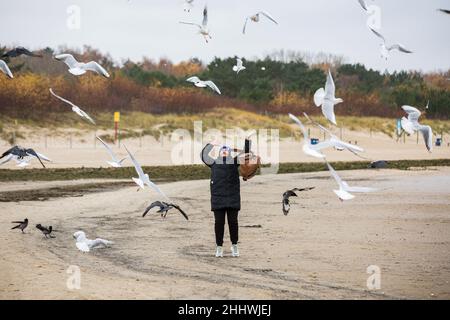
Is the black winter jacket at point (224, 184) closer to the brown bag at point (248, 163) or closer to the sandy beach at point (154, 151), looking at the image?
the brown bag at point (248, 163)

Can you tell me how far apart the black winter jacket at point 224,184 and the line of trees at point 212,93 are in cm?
3226

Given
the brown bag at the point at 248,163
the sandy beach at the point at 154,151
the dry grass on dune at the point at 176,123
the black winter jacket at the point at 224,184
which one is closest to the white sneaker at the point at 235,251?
the black winter jacket at the point at 224,184

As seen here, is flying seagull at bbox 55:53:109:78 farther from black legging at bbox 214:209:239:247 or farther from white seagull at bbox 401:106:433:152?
white seagull at bbox 401:106:433:152

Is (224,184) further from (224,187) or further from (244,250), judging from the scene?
(244,250)

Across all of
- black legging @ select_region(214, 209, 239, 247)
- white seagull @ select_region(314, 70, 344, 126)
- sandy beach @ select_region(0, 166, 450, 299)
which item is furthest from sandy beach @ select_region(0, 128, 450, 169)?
black legging @ select_region(214, 209, 239, 247)

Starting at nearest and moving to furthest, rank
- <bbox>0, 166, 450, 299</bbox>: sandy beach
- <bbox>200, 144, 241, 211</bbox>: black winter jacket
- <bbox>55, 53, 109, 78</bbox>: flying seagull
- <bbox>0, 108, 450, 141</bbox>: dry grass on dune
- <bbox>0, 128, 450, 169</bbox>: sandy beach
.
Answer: <bbox>0, 166, 450, 299</bbox>: sandy beach < <bbox>200, 144, 241, 211</bbox>: black winter jacket < <bbox>55, 53, 109, 78</bbox>: flying seagull < <bbox>0, 128, 450, 169</bbox>: sandy beach < <bbox>0, 108, 450, 141</bbox>: dry grass on dune

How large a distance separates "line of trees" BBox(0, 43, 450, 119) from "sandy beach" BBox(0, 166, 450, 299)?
25.6m

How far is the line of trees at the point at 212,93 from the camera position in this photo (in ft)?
165

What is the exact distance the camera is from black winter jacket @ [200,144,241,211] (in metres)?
12.5

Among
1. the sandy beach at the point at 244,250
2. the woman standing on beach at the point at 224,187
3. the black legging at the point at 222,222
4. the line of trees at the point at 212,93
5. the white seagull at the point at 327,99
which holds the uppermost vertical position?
the line of trees at the point at 212,93

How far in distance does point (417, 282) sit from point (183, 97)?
4770 centimetres

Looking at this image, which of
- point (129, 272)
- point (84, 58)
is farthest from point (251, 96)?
point (129, 272)

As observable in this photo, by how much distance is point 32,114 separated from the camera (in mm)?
46375

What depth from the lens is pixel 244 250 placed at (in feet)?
44.1
